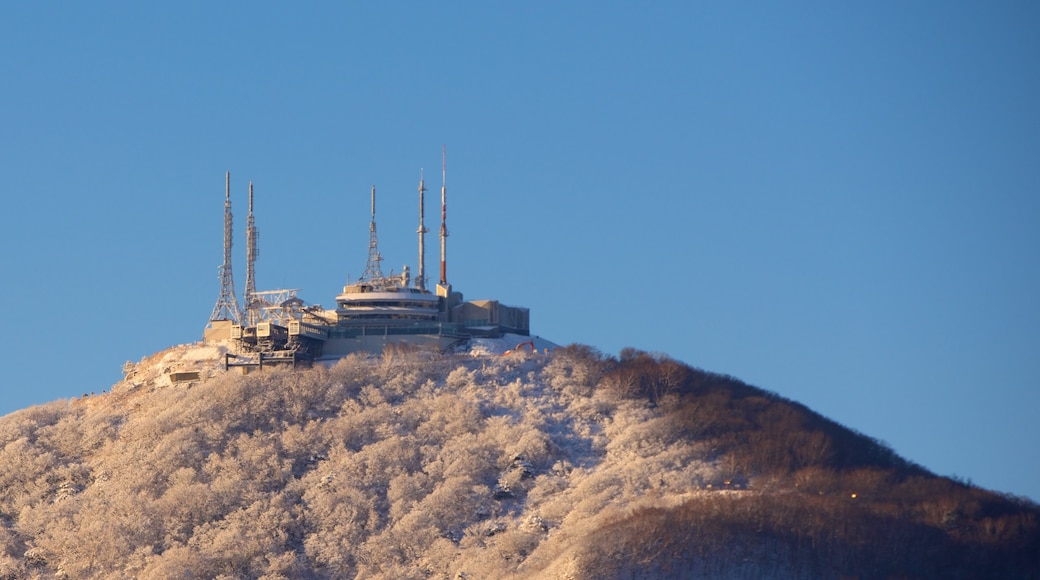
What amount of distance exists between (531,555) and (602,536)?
16.0 ft

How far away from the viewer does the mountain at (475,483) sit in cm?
11544

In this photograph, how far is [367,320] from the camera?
144m

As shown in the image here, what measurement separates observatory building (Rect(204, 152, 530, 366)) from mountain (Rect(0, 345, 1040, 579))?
8.81 ft

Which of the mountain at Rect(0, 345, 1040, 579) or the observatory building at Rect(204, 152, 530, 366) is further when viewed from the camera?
the observatory building at Rect(204, 152, 530, 366)

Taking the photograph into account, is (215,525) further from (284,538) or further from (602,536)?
(602,536)

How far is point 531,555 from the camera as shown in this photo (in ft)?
381

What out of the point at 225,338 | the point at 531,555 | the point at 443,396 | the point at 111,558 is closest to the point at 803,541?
the point at 531,555

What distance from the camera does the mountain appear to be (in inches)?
4545

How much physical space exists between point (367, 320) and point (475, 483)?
22.2 m

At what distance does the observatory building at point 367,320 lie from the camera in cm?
14100

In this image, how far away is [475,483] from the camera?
125 meters

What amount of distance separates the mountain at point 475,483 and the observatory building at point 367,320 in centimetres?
269

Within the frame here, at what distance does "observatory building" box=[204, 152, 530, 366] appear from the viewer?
141000 millimetres

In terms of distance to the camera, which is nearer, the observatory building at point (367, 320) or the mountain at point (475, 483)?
the mountain at point (475, 483)
